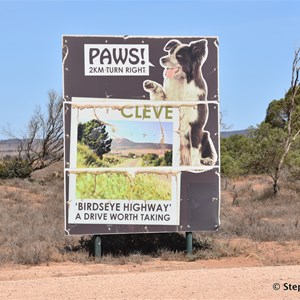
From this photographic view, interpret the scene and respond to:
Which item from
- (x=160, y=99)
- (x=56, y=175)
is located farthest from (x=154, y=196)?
(x=56, y=175)

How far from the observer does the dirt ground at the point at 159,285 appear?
7.30 metres

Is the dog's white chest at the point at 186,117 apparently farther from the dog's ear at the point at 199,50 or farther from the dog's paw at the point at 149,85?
the dog's ear at the point at 199,50

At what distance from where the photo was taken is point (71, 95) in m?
10.9

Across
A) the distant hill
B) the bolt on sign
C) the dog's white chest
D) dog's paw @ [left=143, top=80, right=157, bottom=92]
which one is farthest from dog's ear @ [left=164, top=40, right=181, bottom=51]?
the distant hill

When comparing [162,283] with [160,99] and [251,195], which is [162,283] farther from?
[251,195]

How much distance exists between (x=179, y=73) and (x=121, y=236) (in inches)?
156

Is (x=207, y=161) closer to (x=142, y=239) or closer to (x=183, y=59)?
(x=183, y=59)

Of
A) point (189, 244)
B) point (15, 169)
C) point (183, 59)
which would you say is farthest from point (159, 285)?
point (15, 169)

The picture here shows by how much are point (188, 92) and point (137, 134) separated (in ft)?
4.34

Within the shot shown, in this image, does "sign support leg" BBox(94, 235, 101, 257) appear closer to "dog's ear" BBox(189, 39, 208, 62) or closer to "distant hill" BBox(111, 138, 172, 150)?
"distant hill" BBox(111, 138, 172, 150)

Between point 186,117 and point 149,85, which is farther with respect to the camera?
point 186,117

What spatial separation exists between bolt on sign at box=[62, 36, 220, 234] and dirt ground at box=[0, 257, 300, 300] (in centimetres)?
143

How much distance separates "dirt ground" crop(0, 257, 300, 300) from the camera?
24.0ft

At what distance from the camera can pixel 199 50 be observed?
11328mm
